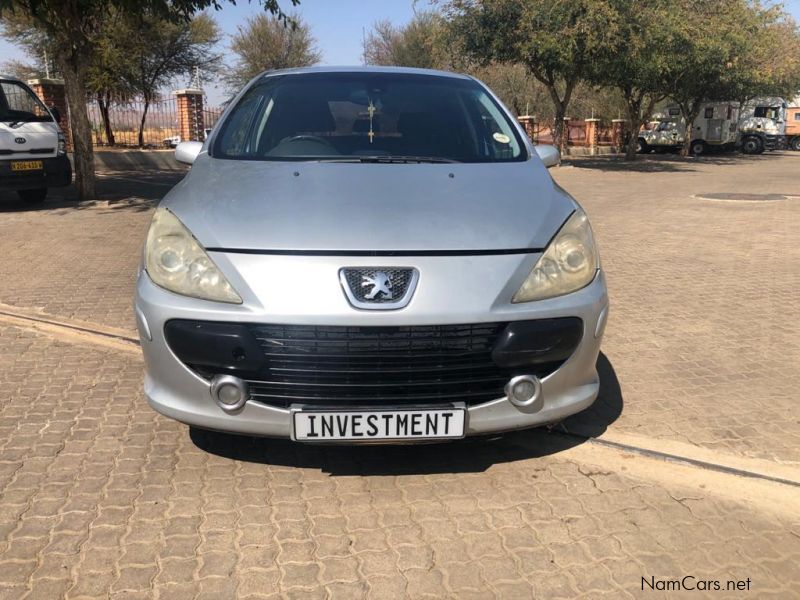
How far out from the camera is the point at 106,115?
25.0 metres

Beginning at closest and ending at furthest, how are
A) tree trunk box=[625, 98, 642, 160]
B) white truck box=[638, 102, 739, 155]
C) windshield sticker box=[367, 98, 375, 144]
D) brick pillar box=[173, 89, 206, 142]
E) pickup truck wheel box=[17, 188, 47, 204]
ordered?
windshield sticker box=[367, 98, 375, 144]
pickup truck wheel box=[17, 188, 47, 204]
brick pillar box=[173, 89, 206, 142]
tree trunk box=[625, 98, 642, 160]
white truck box=[638, 102, 739, 155]

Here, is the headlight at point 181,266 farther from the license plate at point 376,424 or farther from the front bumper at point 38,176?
the front bumper at point 38,176

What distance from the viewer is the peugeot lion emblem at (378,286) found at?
8.23ft

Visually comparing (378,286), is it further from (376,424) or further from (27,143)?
(27,143)

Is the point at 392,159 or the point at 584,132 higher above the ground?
the point at 584,132

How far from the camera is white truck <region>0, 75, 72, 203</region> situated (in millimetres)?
10236

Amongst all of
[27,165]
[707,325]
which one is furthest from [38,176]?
[707,325]

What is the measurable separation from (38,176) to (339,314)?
9.90 m

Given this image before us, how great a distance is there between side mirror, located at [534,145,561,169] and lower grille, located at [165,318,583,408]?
4.86 feet

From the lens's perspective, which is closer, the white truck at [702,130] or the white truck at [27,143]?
the white truck at [27,143]

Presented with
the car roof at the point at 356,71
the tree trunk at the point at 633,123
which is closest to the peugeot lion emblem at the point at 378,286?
the car roof at the point at 356,71

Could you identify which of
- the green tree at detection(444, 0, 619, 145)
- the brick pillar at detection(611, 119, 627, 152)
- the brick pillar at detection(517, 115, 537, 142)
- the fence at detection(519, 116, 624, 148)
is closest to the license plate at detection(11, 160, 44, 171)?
the green tree at detection(444, 0, 619, 145)

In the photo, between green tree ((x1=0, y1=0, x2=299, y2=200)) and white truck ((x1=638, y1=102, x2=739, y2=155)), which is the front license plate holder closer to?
green tree ((x1=0, y1=0, x2=299, y2=200))

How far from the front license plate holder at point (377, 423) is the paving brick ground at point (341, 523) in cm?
36
